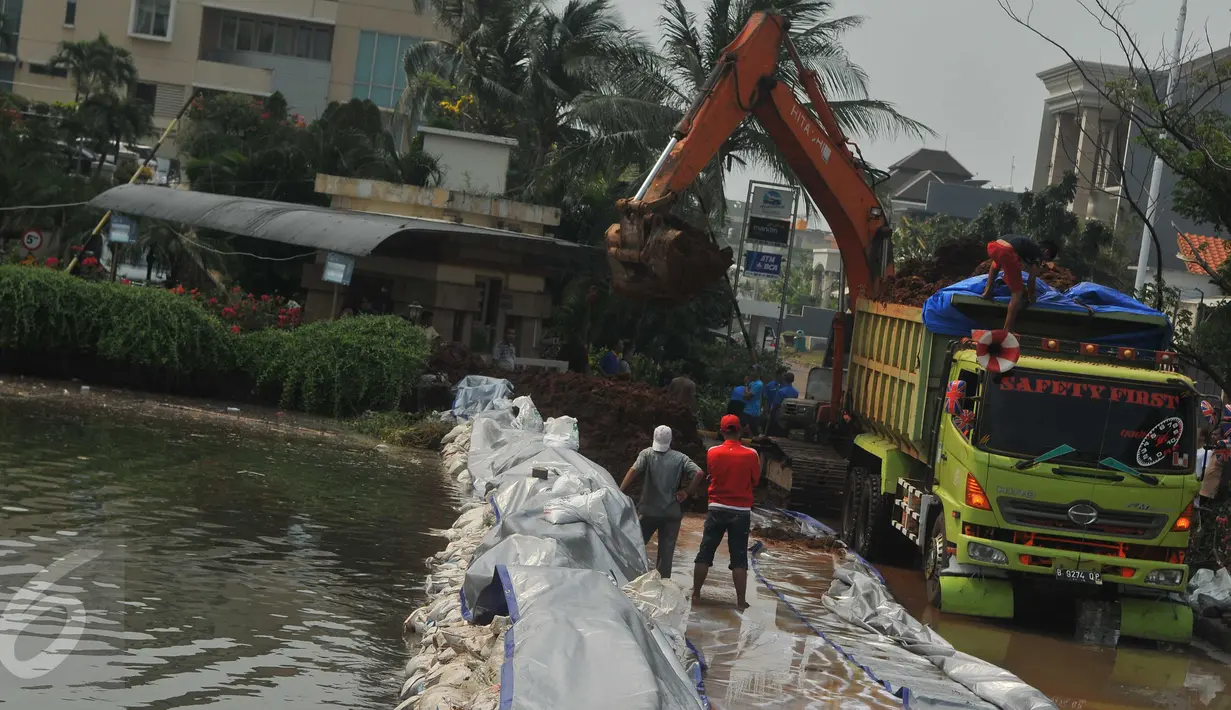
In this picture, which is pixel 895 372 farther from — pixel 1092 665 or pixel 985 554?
pixel 1092 665

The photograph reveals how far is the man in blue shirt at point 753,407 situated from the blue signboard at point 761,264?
3.04 m

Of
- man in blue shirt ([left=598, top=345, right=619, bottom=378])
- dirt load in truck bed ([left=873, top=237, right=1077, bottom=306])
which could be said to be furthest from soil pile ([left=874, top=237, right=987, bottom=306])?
man in blue shirt ([left=598, top=345, right=619, bottom=378])

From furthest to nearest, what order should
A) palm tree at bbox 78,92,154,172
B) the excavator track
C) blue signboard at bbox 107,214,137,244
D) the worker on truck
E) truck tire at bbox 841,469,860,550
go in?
1. palm tree at bbox 78,92,154,172
2. blue signboard at bbox 107,214,137,244
3. the excavator track
4. truck tire at bbox 841,469,860,550
5. the worker on truck

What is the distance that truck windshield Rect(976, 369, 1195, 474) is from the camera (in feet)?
42.5

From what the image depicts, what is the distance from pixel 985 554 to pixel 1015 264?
2931 millimetres

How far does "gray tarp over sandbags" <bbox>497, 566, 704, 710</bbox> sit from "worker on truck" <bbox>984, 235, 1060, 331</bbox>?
6808mm

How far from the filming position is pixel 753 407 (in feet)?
84.2

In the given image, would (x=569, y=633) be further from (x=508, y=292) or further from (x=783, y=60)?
(x=783, y=60)

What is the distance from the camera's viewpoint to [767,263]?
92.1ft

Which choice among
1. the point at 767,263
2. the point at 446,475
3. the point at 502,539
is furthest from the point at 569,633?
the point at 767,263

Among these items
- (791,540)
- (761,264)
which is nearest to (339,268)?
(761,264)

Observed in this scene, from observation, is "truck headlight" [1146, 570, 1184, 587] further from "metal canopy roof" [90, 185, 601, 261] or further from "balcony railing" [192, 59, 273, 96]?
"balcony railing" [192, 59, 273, 96]

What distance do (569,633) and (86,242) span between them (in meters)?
29.8

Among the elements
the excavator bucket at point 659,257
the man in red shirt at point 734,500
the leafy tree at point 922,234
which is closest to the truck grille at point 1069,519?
the man in red shirt at point 734,500
